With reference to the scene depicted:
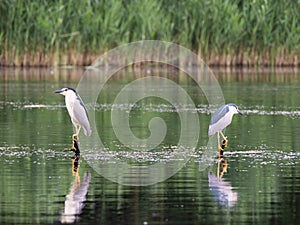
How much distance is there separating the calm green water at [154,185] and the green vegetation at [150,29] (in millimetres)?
10616

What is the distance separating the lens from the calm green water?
30.1 feet

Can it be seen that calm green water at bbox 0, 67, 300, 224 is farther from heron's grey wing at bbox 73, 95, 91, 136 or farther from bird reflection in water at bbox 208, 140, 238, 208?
heron's grey wing at bbox 73, 95, 91, 136

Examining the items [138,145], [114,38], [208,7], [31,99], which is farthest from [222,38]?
[138,145]

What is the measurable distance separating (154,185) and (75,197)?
1157mm

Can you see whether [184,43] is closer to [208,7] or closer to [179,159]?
[208,7]

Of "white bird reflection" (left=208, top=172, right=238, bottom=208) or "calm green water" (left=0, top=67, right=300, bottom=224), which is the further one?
"white bird reflection" (left=208, top=172, right=238, bottom=208)

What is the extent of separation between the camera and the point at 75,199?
32.6ft

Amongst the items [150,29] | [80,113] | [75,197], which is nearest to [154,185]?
[75,197]

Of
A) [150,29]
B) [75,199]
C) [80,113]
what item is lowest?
[75,199]

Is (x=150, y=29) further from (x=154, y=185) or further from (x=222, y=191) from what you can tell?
→ (x=222, y=191)

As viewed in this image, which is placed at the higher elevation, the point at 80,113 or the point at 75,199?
the point at 80,113

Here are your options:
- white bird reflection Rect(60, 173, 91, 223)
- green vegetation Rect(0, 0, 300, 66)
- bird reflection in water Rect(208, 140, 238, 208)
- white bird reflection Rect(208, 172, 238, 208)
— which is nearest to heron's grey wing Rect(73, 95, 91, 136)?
white bird reflection Rect(60, 173, 91, 223)

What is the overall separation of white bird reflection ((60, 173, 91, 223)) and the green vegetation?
2077 centimetres

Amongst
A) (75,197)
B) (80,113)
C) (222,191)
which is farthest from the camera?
(80,113)
